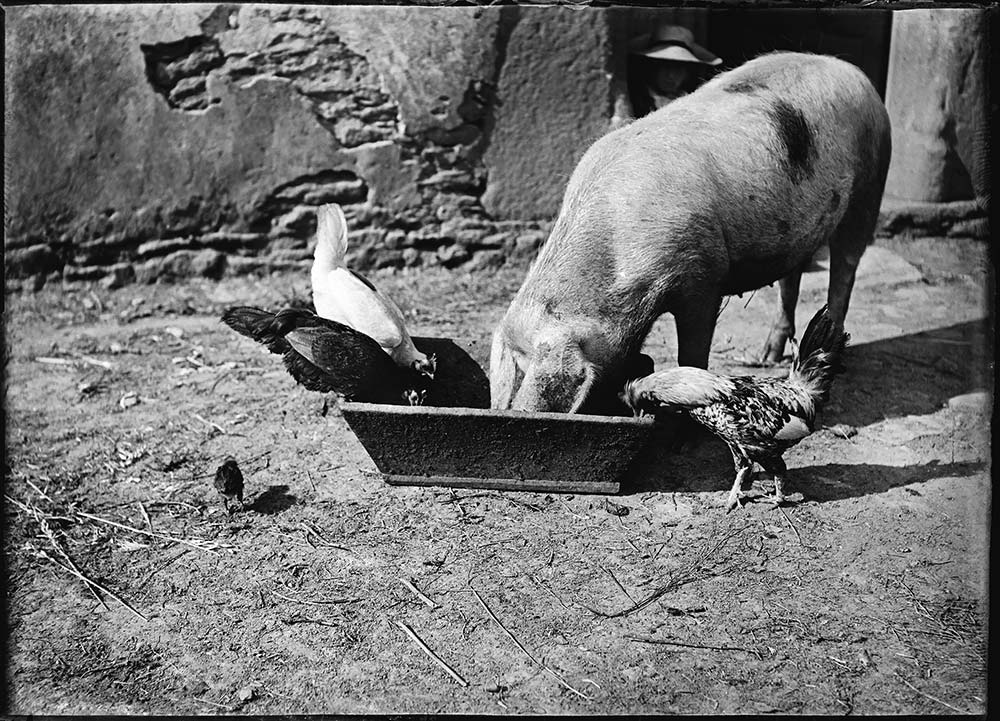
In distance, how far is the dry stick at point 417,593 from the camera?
11.8 ft

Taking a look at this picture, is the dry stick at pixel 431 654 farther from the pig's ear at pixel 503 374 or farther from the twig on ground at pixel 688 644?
the pig's ear at pixel 503 374

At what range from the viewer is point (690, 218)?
4273 millimetres

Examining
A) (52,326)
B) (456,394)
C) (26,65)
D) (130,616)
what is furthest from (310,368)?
(26,65)

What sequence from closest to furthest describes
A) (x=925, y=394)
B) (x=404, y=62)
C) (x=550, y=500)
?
(x=550, y=500)
(x=925, y=394)
(x=404, y=62)

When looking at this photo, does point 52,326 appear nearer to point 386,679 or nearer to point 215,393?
point 215,393

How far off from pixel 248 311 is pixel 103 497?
1064 mm

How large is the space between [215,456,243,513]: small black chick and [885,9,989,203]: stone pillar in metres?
6.44

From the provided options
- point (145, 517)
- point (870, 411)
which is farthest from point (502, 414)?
point (870, 411)

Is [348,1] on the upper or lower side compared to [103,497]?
upper

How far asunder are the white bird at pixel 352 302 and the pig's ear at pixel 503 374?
1.69 ft

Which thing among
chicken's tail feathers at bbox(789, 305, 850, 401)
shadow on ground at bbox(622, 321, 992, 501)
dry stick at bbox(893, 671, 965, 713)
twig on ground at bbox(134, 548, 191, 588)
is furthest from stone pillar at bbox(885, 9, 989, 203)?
twig on ground at bbox(134, 548, 191, 588)

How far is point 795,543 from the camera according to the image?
3.99 metres

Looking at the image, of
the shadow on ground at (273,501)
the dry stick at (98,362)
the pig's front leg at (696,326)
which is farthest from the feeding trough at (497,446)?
the dry stick at (98,362)

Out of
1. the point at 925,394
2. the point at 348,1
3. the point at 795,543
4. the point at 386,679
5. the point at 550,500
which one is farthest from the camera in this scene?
the point at 925,394
